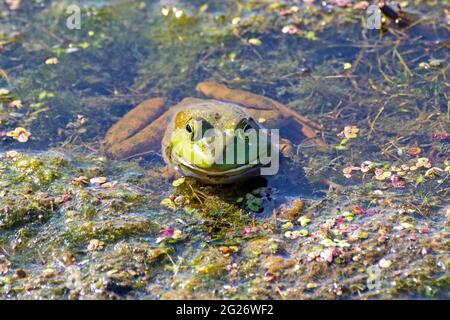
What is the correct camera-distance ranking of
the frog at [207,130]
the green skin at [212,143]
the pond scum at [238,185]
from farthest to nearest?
the frog at [207,130] < the green skin at [212,143] < the pond scum at [238,185]

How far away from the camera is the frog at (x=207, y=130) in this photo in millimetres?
4301

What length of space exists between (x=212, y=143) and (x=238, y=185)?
538 mm

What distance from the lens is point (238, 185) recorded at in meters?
4.58

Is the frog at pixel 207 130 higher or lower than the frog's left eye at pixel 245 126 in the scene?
lower

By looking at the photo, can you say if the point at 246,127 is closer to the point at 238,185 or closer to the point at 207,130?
the point at 207,130

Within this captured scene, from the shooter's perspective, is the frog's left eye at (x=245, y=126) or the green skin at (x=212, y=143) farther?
the frog's left eye at (x=245, y=126)

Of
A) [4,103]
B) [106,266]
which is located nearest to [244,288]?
[106,266]

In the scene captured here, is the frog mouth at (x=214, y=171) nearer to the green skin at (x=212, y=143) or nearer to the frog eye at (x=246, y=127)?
the green skin at (x=212, y=143)

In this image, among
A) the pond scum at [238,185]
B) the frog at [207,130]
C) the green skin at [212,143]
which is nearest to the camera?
the pond scum at [238,185]

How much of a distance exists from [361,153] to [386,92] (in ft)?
3.20

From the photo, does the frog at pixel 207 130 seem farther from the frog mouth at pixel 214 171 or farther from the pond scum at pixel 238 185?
the pond scum at pixel 238 185

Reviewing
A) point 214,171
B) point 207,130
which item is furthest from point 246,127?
point 214,171

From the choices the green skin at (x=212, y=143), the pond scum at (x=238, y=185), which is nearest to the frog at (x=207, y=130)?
the green skin at (x=212, y=143)

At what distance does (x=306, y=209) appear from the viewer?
4.33 meters
